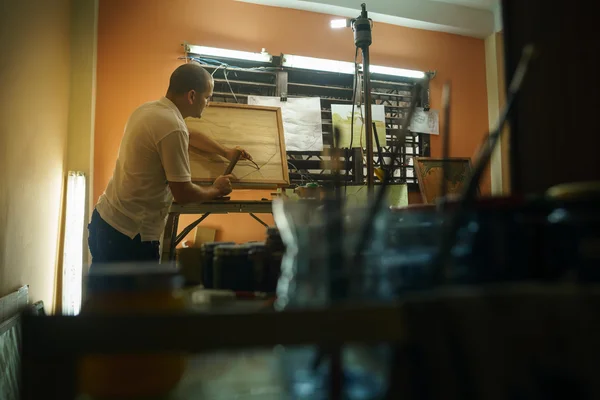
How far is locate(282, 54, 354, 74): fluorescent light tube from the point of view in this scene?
11.2 ft

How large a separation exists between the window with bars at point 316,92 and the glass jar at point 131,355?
2.79 meters

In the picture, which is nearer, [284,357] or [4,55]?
[284,357]

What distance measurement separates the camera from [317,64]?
137 inches

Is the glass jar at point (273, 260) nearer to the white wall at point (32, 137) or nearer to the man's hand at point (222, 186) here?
the man's hand at point (222, 186)

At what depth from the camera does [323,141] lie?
3525 mm

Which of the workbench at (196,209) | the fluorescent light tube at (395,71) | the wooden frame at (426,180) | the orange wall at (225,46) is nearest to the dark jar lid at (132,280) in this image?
the workbench at (196,209)

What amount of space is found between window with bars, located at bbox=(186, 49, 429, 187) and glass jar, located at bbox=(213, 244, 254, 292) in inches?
98.9

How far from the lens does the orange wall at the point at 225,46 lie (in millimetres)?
3008

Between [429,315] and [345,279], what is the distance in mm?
109

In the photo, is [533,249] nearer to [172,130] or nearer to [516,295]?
[516,295]

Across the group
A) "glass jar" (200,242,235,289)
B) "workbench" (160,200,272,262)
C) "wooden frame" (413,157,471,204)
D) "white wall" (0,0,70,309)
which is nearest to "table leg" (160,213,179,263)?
"workbench" (160,200,272,262)

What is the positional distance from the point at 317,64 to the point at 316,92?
8.8 inches

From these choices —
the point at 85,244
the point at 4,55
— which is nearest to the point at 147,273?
the point at 4,55

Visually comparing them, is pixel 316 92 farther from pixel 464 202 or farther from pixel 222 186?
pixel 464 202
